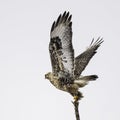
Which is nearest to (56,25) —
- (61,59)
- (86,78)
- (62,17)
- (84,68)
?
(62,17)

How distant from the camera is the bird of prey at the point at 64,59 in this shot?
769 centimetres

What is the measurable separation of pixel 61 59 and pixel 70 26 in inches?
27.6

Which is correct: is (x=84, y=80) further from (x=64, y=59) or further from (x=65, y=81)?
(x=64, y=59)

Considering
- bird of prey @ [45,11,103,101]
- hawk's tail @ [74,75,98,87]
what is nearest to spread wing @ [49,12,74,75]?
bird of prey @ [45,11,103,101]

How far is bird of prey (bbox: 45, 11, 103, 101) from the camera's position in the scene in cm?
769

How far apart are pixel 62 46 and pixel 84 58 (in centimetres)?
233

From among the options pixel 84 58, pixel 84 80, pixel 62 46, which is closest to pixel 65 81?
pixel 84 80

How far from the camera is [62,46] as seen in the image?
7.91 meters

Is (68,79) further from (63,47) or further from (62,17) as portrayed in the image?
(62,17)

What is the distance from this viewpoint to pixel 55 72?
26.2 ft

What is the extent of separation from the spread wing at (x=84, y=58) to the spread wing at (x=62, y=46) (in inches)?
26.7

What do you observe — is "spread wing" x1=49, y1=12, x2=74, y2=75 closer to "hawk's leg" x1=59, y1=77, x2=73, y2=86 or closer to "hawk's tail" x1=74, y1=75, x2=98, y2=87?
"hawk's leg" x1=59, y1=77, x2=73, y2=86

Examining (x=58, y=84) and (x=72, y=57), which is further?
(x=58, y=84)

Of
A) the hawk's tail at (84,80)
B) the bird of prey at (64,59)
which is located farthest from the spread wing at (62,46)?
the hawk's tail at (84,80)
